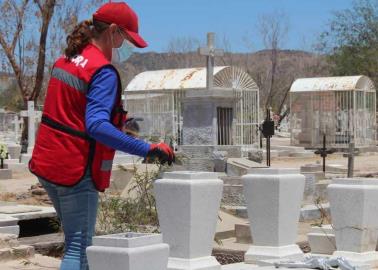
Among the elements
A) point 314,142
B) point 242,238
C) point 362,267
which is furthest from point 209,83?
point 314,142

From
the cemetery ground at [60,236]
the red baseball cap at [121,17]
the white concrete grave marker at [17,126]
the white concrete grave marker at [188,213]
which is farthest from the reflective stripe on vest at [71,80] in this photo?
the white concrete grave marker at [17,126]

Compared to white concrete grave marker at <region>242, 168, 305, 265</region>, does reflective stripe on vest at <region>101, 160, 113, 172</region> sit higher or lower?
higher

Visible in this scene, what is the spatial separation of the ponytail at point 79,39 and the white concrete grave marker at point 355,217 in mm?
3267

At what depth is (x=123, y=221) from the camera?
7.75 meters

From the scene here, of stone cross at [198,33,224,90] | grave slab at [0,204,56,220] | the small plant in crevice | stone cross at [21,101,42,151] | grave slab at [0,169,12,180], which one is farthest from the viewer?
stone cross at [21,101,42,151]

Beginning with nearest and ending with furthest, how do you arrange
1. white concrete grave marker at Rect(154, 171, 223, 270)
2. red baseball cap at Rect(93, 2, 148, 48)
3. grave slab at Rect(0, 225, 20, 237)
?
red baseball cap at Rect(93, 2, 148, 48) < white concrete grave marker at Rect(154, 171, 223, 270) < grave slab at Rect(0, 225, 20, 237)

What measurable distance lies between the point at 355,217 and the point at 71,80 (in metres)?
3.48

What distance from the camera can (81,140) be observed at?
392cm

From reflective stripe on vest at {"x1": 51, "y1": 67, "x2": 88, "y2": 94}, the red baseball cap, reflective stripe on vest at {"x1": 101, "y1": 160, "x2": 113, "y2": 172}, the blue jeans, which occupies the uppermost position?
the red baseball cap

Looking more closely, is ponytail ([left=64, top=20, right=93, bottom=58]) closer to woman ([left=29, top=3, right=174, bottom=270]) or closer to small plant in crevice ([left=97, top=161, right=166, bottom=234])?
woman ([left=29, top=3, right=174, bottom=270])

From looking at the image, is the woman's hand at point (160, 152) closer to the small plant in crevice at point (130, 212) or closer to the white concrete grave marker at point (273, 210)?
the white concrete grave marker at point (273, 210)

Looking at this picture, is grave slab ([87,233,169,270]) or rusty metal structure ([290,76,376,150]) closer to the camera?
grave slab ([87,233,169,270])

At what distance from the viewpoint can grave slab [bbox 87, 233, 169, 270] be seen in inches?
Result: 164

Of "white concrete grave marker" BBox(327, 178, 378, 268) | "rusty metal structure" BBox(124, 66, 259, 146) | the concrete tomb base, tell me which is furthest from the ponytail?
"rusty metal structure" BBox(124, 66, 259, 146)
